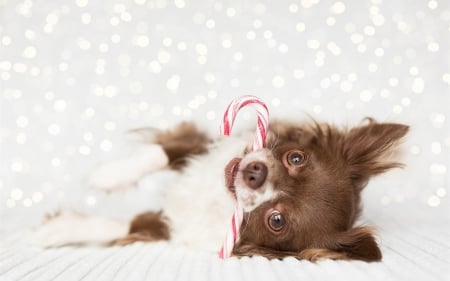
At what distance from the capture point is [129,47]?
8.96 feet

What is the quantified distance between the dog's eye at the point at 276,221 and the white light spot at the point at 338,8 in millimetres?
1332

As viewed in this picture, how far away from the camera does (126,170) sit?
249 centimetres

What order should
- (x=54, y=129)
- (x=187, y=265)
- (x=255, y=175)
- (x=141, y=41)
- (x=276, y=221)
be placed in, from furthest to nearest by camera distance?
(x=141, y=41)
(x=54, y=129)
(x=276, y=221)
(x=255, y=175)
(x=187, y=265)

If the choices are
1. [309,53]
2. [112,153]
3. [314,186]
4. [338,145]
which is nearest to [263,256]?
[314,186]

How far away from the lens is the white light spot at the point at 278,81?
2820 mm

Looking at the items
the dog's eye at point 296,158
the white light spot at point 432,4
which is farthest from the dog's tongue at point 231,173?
the white light spot at point 432,4

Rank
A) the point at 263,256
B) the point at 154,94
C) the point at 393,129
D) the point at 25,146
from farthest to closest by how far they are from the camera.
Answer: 1. the point at 154,94
2. the point at 25,146
3. the point at 393,129
4. the point at 263,256

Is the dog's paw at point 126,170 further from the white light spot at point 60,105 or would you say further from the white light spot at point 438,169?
the white light spot at point 438,169

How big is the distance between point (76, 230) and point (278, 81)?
1.33 meters

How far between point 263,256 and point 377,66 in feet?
4.46

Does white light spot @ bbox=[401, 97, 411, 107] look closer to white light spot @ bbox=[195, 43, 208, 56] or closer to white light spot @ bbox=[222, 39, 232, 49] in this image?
white light spot @ bbox=[222, 39, 232, 49]

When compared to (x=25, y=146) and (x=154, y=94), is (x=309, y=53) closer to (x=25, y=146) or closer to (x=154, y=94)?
(x=154, y=94)

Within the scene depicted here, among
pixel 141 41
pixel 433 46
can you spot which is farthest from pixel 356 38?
pixel 141 41

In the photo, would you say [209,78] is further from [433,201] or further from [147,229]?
[433,201]
